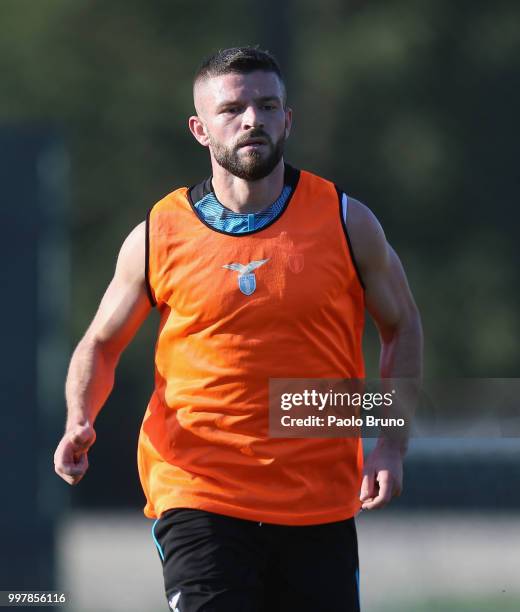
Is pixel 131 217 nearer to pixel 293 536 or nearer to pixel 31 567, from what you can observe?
pixel 31 567

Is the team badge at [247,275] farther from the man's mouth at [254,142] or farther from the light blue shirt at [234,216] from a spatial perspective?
the man's mouth at [254,142]

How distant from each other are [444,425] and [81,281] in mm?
13284

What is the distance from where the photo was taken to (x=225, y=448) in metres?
4.41

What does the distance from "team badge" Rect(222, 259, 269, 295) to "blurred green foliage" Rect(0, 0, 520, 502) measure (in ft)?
44.1

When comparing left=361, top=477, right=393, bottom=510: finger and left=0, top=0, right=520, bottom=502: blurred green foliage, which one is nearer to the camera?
left=361, top=477, right=393, bottom=510: finger

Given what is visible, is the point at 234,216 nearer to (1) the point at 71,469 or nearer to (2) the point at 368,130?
(1) the point at 71,469

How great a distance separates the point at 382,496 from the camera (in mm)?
4344

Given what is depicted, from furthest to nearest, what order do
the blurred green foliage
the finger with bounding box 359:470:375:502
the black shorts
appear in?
the blurred green foliage < the finger with bounding box 359:470:375:502 < the black shorts

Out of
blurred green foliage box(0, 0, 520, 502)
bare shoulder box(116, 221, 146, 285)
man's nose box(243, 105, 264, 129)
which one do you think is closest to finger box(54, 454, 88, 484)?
bare shoulder box(116, 221, 146, 285)

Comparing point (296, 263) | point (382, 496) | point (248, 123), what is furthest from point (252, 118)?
point (382, 496)

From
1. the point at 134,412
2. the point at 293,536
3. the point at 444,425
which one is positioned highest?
the point at 134,412

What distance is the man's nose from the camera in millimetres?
4480

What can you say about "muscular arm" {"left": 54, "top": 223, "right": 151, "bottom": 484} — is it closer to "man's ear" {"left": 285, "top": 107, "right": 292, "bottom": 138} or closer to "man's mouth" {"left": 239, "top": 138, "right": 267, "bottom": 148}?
"man's mouth" {"left": 239, "top": 138, "right": 267, "bottom": 148}

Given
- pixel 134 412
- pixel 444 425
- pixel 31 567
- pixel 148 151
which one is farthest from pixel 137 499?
pixel 444 425
